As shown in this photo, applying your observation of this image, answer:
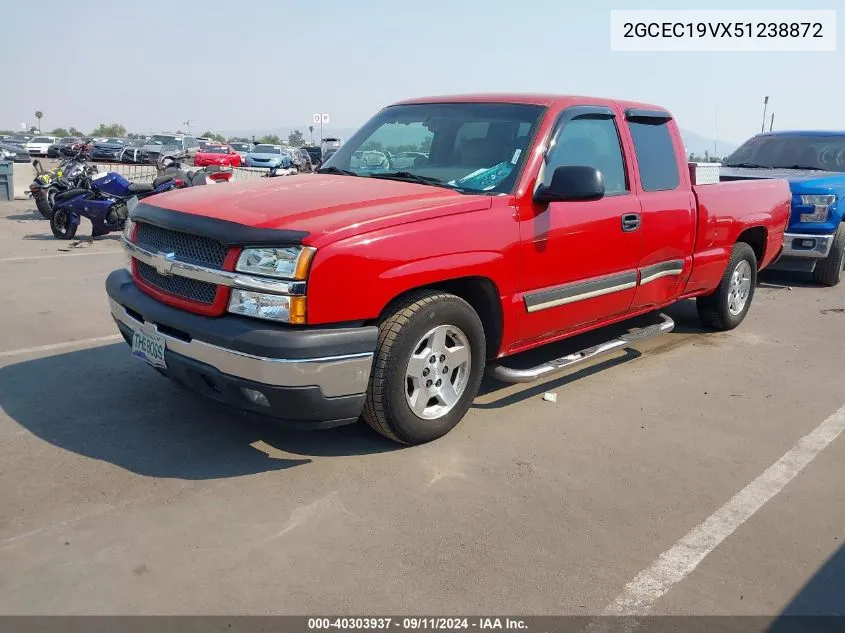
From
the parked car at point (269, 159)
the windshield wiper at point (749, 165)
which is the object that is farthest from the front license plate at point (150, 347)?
the parked car at point (269, 159)

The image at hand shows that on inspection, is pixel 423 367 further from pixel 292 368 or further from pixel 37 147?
pixel 37 147

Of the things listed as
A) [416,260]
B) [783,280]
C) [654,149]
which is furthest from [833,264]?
[416,260]

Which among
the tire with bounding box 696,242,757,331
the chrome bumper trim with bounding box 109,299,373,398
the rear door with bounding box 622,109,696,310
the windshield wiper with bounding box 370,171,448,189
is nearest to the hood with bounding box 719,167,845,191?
the tire with bounding box 696,242,757,331

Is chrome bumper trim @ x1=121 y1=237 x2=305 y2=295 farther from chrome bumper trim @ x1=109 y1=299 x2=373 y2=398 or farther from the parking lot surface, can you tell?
the parking lot surface

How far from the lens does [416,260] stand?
3.71 metres

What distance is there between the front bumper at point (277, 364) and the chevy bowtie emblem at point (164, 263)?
0.24 metres

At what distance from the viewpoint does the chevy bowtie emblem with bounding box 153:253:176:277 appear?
12.5 ft

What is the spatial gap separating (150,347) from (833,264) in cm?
832

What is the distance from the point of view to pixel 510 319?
170 inches

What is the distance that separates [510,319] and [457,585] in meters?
1.82

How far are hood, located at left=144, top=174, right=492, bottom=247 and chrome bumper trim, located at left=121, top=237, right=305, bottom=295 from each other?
23 cm

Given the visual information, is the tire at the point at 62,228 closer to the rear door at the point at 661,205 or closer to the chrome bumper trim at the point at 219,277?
the chrome bumper trim at the point at 219,277

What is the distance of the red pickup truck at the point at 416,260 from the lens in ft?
11.3

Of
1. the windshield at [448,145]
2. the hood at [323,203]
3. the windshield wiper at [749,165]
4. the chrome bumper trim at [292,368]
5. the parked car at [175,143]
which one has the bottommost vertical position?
the chrome bumper trim at [292,368]
